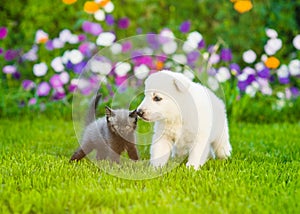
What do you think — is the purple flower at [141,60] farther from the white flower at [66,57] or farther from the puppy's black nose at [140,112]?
the white flower at [66,57]

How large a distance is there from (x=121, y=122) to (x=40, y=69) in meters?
3.17

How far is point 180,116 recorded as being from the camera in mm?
3697

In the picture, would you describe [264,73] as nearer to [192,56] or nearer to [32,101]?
[192,56]

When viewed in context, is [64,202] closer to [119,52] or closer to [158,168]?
[158,168]

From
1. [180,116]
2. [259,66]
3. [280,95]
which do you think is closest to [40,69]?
[259,66]

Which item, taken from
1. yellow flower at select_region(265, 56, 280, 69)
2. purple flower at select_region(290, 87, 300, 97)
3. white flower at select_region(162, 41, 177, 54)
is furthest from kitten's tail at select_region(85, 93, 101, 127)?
purple flower at select_region(290, 87, 300, 97)

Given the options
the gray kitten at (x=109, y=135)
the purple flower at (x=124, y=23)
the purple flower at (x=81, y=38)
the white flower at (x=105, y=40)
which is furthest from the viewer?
the purple flower at (x=124, y=23)

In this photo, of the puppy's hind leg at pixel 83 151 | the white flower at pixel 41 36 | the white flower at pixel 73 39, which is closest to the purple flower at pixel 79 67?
the white flower at pixel 73 39

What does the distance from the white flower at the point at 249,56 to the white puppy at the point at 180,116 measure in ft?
9.72

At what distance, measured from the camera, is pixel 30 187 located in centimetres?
325

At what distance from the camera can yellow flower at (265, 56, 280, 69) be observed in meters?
6.88

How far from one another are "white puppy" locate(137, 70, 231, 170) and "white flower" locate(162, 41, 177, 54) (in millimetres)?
648

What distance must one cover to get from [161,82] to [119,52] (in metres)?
0.64

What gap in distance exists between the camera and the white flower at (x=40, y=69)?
6.71 meters
